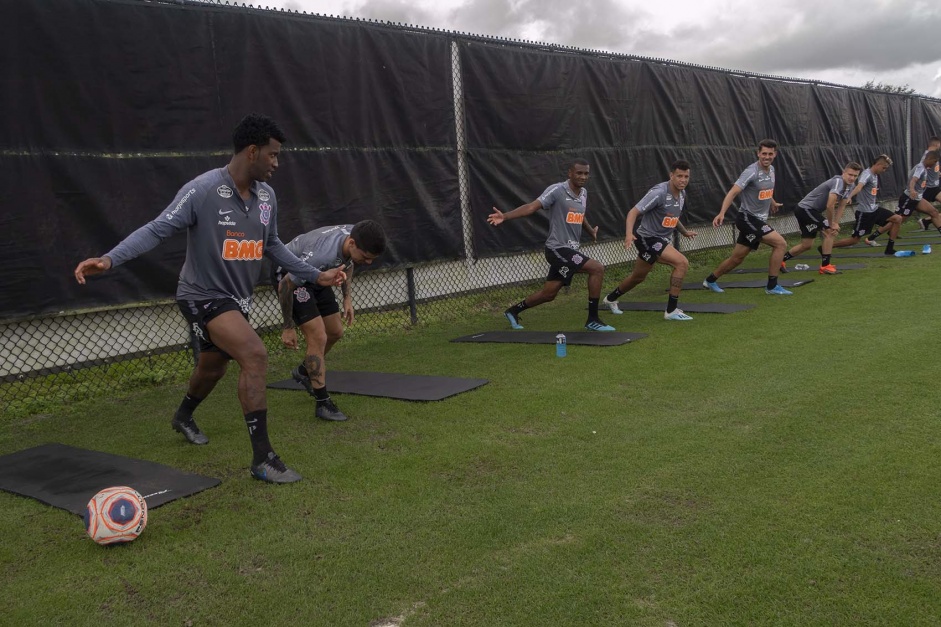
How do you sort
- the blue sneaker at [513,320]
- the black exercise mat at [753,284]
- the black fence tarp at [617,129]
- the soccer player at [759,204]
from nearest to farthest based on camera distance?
the blue sneaker at [513,320] → the soccer player at [759,204] → the black fence tarp at [617,129] → the black exercise mat at [753,284]

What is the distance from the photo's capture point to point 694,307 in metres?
9.38

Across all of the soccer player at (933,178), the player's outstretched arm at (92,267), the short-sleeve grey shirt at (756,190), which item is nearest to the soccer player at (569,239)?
the short-sleeve grey shirt at (756,190)

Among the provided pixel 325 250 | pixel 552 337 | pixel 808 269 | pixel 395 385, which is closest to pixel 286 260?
pixel 325 250

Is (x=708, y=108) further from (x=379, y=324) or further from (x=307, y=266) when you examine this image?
(x=307, y=266)

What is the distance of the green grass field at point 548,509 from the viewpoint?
278 centimetres

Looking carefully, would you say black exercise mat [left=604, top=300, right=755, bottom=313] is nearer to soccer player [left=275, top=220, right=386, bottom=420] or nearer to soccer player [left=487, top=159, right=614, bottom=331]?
soccer player [left=487, top=159, right=614, bottom=331]

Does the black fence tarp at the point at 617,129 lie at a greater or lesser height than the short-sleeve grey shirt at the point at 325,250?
greater

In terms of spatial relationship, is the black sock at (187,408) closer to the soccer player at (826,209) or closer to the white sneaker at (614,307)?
the white sneaker at (614,307)

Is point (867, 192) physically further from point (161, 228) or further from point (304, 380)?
point (161, 228)

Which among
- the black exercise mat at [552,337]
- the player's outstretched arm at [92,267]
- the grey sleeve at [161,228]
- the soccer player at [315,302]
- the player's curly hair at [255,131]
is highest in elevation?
the player's curly hair at [255,131]

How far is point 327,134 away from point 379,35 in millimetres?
1466

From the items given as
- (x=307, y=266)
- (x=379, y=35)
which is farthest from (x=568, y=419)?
(x=379, y=35)

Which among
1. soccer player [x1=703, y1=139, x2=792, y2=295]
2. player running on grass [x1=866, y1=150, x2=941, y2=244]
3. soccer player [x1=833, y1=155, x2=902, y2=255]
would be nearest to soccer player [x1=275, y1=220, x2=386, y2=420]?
soccer player [x1=703, y1=139, x2=792, y2=295]

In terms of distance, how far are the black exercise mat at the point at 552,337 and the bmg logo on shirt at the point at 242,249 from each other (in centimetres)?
385
